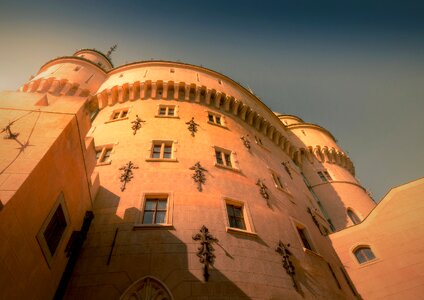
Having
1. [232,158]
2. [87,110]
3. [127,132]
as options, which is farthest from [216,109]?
[87,110]

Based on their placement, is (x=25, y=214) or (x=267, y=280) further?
(x=267, y=280)

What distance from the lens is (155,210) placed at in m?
10.8

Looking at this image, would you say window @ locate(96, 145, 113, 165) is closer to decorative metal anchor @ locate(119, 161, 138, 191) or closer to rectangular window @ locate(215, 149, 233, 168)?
decorative metal anchor @ locate(119, 161, 138, 191)

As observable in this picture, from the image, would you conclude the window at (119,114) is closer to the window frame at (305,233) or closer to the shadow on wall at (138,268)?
the shadow on wall at (138,268)

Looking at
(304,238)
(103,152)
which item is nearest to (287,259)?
(304,238)

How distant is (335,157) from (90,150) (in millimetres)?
27174

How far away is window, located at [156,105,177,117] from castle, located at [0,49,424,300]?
0.19 metres

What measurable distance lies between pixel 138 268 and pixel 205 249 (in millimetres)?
2347

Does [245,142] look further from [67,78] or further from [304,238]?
[67,78]

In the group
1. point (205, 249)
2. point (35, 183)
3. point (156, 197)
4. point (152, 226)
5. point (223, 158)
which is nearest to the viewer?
point (35, 183)

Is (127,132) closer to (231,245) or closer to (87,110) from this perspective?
(87,110)

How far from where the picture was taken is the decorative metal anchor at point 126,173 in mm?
11809

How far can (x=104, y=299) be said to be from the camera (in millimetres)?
7625

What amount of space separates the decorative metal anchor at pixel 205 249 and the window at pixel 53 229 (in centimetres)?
447
